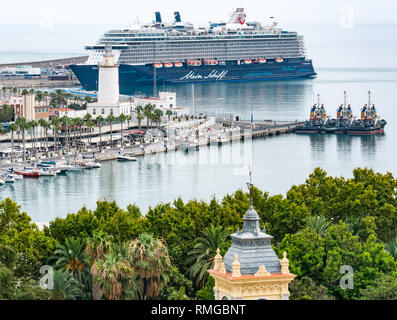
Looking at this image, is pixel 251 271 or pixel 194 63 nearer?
pixel 251 271

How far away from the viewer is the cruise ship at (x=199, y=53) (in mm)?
132600

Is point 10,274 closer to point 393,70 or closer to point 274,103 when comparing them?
point 274,103

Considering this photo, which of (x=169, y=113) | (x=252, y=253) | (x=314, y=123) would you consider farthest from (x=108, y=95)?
(x=252, y=253)

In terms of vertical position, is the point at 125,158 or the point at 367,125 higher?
the point at 367,125

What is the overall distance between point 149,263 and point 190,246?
4.14m

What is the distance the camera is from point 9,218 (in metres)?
27.3

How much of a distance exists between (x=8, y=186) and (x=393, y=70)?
Answer: 15148 centimetres

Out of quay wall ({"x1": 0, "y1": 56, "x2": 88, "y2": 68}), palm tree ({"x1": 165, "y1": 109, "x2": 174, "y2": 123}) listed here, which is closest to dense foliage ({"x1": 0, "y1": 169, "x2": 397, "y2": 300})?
palm tree ({"x1": 165, "y1": 109, "x2": 174, "y2": 123})

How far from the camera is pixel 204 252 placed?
23859 mm

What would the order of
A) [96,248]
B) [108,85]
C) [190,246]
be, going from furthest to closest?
[108,85], [190,246], [96,248]

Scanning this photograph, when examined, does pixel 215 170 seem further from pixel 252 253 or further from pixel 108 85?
pixel 252 253

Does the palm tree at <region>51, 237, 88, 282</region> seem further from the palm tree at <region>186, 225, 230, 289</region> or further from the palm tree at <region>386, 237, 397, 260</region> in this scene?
the palm tree at <region>386, 237, 397, 260</region>

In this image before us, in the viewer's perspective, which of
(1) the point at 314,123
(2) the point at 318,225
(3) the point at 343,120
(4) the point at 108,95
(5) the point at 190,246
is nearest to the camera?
(2) the point at 318,225

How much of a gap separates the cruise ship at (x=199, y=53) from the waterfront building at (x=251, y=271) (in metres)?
110
